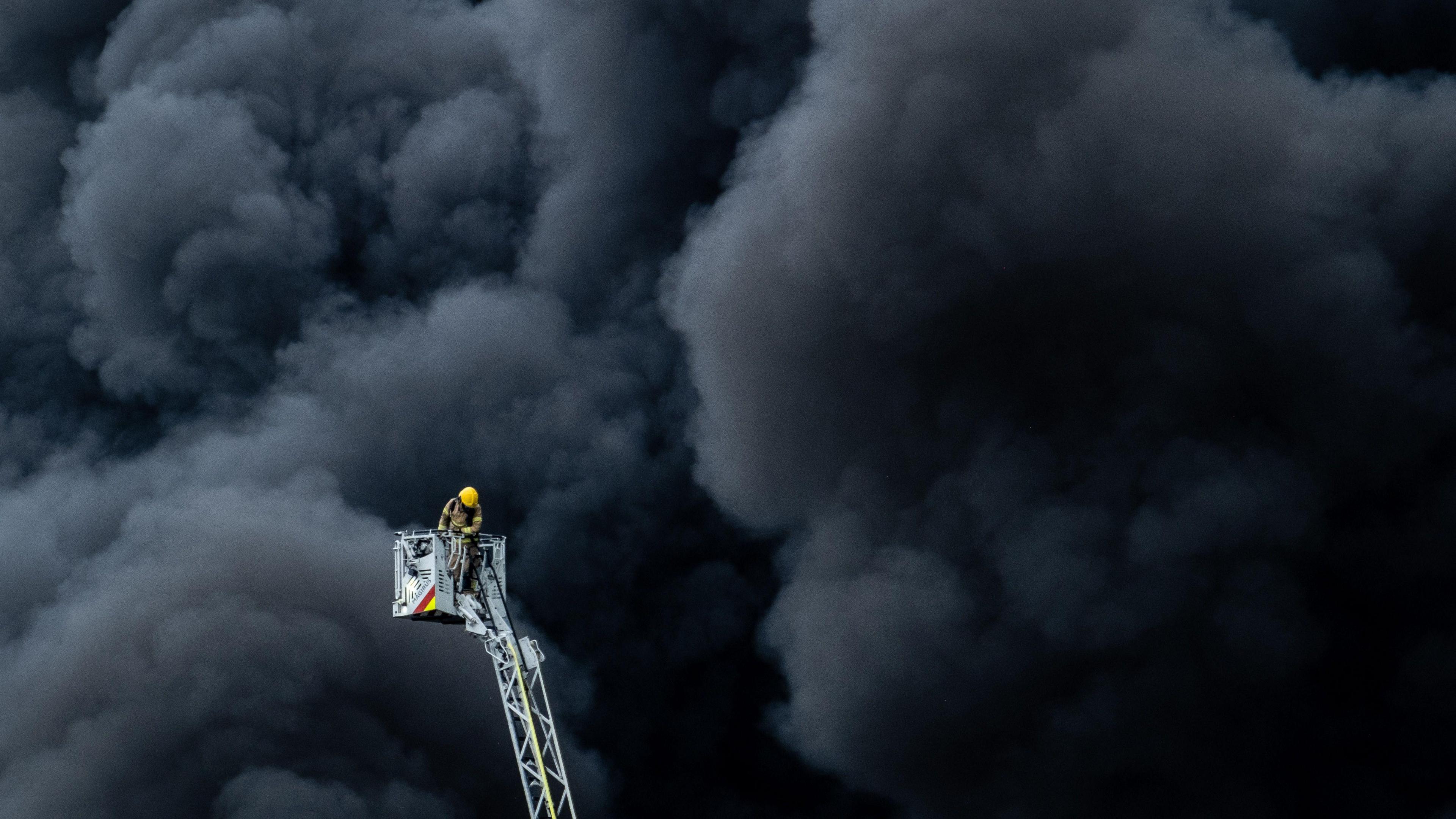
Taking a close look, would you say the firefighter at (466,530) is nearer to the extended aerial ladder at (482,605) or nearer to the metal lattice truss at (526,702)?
the extended aerial ladder at (482,605)

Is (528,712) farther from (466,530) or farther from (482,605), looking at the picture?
(466,530)

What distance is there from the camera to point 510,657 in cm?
1845

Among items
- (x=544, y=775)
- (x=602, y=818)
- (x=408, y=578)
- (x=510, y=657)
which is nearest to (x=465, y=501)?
(x=408, y=578)

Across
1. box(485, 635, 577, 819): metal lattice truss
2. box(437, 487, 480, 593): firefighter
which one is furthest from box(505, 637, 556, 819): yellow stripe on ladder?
box(437, 487, 480, 593): firefighter

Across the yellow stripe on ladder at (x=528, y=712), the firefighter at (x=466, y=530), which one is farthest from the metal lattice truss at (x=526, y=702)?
the firefighter at (x=466, y=530)

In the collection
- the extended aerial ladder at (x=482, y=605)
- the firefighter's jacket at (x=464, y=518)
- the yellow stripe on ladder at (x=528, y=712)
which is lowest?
the yellow stripe on ladder at (x=528, y=712)

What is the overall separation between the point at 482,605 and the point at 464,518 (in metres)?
1.46

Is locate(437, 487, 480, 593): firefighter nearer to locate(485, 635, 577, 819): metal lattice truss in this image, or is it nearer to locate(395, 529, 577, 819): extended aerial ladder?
locate(395, 529, 577, 819): extended aerial ladder

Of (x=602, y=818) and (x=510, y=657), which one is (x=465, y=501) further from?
(x=602, y=818)

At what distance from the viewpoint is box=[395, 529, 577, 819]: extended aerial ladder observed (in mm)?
17156

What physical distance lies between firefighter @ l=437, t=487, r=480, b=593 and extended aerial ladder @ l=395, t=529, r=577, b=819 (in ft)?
0.06

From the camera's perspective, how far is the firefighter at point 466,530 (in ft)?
56.0

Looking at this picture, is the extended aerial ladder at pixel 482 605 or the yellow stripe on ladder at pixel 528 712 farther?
the yellow stripe on ladder at pixel 528 712

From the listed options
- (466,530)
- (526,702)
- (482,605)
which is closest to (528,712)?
(526,702)
